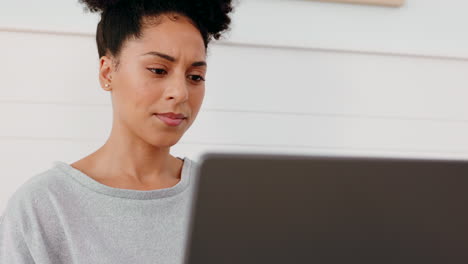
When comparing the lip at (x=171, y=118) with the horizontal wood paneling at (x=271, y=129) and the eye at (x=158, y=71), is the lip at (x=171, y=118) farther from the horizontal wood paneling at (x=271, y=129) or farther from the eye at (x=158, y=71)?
the horizontal wood paneling at (x=271, y=129)

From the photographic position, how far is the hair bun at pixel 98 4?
113 centimetres

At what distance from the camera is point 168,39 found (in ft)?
3.39

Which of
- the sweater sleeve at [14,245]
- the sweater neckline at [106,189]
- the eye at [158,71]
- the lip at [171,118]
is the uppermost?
the eye at [158,71]

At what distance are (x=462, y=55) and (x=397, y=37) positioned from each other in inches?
8.0

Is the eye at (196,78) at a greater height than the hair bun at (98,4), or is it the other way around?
the hair bun at (98,4)

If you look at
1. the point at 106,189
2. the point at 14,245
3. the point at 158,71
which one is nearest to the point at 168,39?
the point at 158,71

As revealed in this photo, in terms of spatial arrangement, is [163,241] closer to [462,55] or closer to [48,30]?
[48,30]

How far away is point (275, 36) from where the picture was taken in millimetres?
1432

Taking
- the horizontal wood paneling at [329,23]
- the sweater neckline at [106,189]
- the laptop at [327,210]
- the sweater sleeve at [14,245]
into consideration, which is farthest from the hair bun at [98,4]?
the laptop at [327,210]

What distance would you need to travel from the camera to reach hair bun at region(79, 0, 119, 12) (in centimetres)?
113

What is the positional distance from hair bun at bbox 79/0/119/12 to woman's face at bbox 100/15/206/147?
13 cm

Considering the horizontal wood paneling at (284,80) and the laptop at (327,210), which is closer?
the laptop at (327,210)

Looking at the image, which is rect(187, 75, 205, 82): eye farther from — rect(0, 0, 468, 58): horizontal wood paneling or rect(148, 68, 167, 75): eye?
rect(0, 0, 468, 58): horizontal wood paneling

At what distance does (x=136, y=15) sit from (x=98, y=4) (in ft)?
0.45
